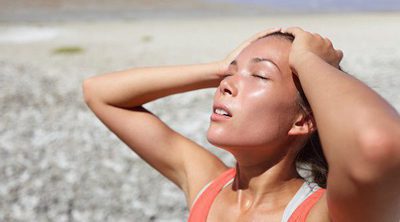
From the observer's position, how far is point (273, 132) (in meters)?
2.65

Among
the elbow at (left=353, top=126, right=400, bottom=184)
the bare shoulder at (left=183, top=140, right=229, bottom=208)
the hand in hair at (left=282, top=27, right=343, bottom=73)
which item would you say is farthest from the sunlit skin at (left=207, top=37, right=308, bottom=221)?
the elbow at (left=353, top=126, right=400, bottom=184)

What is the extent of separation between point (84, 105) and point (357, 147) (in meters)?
8.77

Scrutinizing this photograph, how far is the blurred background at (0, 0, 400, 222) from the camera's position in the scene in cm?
695

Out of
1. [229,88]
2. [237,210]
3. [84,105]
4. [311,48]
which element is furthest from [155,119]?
[84,105]

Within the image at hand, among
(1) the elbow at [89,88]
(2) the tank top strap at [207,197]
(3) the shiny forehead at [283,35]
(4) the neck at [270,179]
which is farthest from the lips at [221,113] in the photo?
(1) the elbow at [89,88]

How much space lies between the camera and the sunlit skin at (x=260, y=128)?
258cm

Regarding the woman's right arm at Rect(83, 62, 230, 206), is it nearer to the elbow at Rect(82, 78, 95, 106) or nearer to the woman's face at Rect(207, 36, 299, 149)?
the elbow at Rect(82, 78, 95, 106)

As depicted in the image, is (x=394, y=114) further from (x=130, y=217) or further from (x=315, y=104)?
(x=130, y=217)

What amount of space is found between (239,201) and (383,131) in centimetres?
124

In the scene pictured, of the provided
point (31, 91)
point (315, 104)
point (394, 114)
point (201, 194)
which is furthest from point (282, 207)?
point (31, 91)

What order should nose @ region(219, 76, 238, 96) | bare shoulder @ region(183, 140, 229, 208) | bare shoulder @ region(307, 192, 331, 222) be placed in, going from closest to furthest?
bare shoulder @ region(307, 192, 331, 222) < nose @ region(219, 76, 238, 96) < bare shoulder @ region(183, 140, 229, 208)

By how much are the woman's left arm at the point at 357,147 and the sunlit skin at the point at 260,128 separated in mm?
437

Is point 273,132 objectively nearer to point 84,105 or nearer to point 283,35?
point 283,35

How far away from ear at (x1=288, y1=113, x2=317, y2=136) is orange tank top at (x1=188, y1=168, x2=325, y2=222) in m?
0.25
